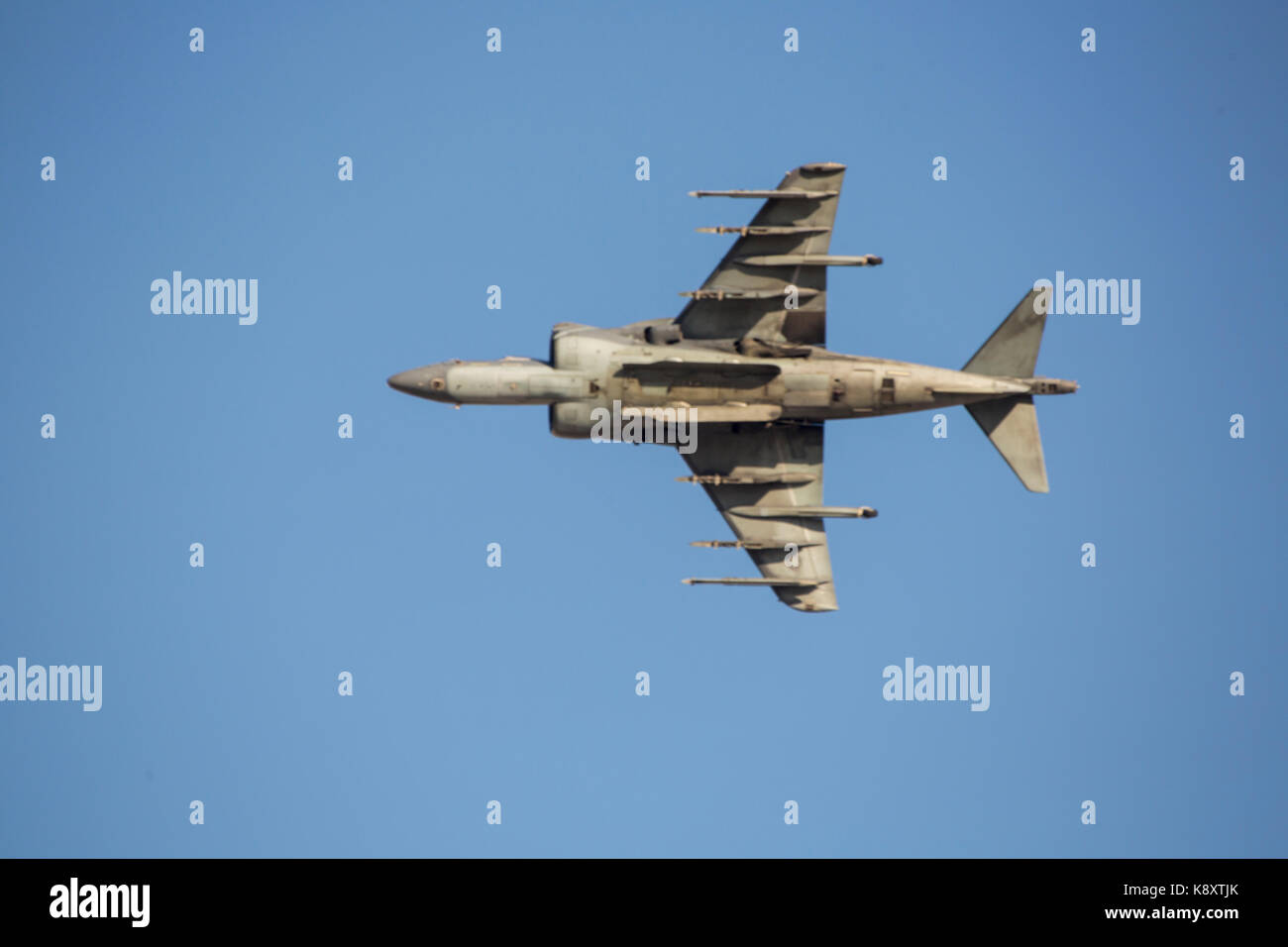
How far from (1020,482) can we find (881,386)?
13.8 feet

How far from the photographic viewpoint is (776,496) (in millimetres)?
48875

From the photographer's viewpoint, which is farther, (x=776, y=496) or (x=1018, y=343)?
(x=776, y=496)

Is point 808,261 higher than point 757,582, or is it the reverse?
point 808,261

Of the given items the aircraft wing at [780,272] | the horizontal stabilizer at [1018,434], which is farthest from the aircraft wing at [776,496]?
the horizontal stabilizer at [1018,434]

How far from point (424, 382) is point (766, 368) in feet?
27.2

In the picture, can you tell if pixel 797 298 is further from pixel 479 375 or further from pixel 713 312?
pixel 479 375

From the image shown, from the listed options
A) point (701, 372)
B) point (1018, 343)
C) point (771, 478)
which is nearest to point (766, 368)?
point (701, 372)

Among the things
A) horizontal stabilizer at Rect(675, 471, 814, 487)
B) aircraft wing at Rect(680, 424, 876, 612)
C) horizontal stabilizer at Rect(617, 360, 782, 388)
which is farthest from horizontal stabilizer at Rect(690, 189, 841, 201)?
horizontal stabilizer at Rect(675, 471, 814, 487)

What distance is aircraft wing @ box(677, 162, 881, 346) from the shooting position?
4628 centimetres

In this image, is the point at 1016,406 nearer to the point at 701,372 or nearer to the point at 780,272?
the point at 780,272

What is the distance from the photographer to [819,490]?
4894 centimetres

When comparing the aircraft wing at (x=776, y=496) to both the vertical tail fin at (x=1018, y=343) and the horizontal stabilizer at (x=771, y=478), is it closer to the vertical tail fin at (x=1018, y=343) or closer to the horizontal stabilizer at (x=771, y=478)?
the horizontal stabilizer at (x=771, y=478)

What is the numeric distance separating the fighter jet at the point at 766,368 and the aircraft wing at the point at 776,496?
126 centimetres
